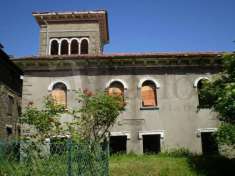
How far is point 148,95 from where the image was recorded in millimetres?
18234

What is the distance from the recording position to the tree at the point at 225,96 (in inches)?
356

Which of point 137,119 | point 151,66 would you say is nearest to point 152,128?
point 137,119

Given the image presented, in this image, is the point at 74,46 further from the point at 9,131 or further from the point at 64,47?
the point at 9,131

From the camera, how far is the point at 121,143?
19.0 m

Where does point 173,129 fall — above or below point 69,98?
below

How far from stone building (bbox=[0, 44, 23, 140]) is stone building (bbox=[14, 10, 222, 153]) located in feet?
5.20

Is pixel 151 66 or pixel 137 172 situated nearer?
pixel 137 172

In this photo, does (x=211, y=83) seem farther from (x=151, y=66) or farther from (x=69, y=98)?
(x=69, y=98)

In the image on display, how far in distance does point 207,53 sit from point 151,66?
345 cm

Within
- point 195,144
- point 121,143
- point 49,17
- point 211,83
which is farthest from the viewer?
point 49,17

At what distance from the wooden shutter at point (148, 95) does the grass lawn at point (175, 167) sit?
15.2 feet

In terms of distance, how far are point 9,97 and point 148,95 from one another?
923cm

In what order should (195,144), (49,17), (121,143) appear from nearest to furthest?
(195,144) → (121,143) → (49,17)

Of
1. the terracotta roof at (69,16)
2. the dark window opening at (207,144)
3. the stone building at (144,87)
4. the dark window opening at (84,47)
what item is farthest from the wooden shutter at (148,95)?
the dark window opening at (84,47)
